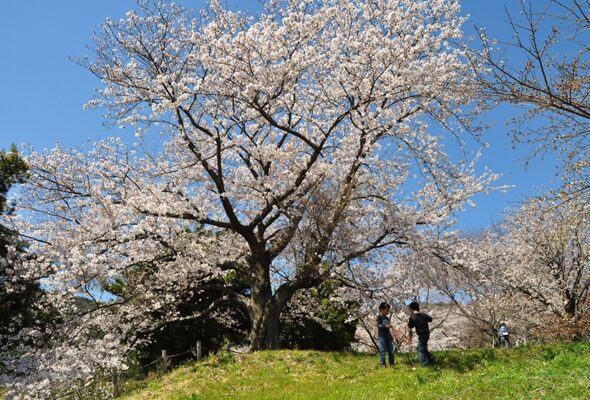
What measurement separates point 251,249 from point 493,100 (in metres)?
9.92

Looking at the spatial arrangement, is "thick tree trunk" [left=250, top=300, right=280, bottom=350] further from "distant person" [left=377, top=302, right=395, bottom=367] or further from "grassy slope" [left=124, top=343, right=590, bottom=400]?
"distant person" [left=377, top=302, right=395, bottom=367]

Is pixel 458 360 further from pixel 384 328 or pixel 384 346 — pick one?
pixel 384 328

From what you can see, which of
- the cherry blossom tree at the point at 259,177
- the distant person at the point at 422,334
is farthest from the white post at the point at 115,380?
the distant person at the point at 422,334

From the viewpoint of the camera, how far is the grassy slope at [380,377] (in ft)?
26.5

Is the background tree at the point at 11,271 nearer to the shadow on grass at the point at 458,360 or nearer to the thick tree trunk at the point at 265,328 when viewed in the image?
the thick tree trunk at the point at 265,328

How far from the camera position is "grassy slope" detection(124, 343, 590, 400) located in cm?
809

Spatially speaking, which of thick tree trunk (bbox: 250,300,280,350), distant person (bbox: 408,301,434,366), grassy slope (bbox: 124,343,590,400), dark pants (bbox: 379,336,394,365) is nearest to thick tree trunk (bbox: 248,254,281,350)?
thick tree trunk (bbox: 250,300,280,350)

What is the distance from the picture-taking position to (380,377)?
10891mm

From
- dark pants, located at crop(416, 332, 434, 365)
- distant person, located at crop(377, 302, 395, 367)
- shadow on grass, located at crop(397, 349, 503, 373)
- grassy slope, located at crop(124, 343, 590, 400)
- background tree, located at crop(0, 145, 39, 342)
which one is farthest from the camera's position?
background tree, located at crop(0, 145, 39, 342)

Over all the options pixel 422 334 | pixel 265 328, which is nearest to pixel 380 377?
pixel 422 334

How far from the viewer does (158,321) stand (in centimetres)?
1939

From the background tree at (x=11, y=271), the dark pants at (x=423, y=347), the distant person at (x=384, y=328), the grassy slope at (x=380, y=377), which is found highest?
the background tree at (x=11, y=271)

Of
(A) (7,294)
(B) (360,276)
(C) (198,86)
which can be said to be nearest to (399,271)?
(B) (360,276)

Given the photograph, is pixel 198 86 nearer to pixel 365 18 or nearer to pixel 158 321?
pixel 365 18
